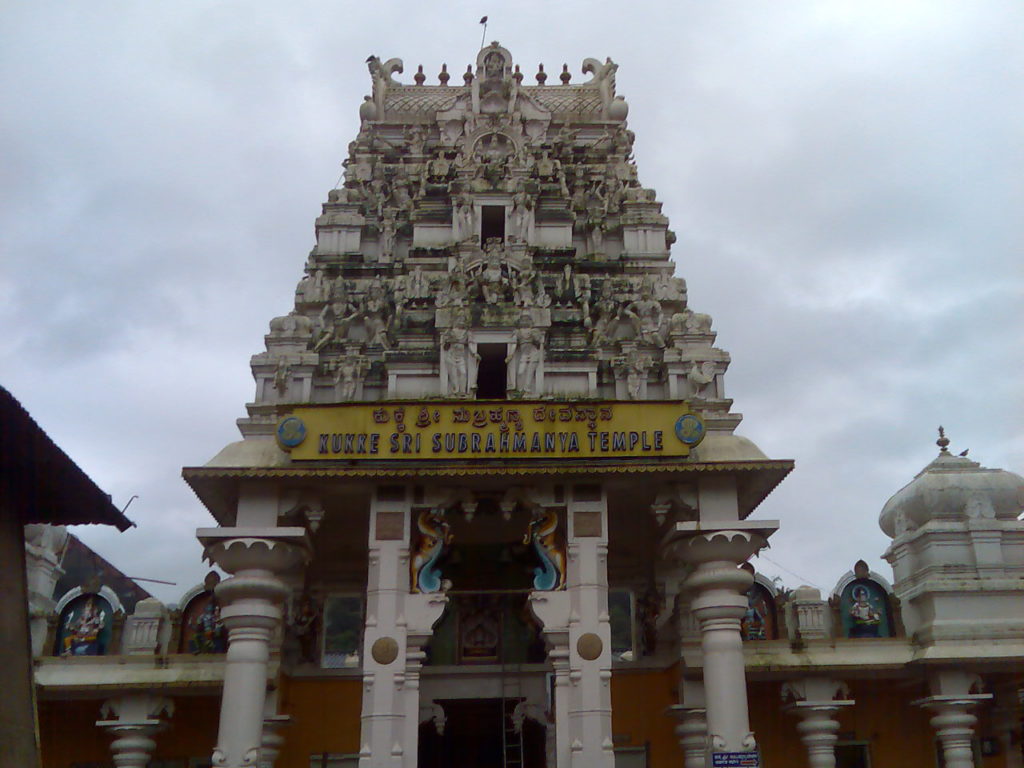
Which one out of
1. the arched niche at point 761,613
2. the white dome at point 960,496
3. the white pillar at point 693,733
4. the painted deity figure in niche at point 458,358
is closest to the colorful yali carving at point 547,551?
the painted deity figure in niche at point 458,358

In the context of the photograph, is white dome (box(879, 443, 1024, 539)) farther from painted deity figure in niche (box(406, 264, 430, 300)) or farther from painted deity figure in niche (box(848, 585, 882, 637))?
painted deity figure in niche (box(406, 264, 430, 300))

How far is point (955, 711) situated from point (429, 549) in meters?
11.1

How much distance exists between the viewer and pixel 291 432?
17516mm

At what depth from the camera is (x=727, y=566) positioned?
57.1 ft

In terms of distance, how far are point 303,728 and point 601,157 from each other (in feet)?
51.6

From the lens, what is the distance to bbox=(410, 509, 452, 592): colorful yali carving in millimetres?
17531

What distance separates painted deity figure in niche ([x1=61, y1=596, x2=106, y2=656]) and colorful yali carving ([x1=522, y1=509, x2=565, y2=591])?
9.70m

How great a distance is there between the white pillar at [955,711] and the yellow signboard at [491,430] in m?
7.74

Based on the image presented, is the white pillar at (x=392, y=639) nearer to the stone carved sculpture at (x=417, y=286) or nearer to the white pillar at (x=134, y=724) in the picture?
the white pillar at (x=134, y=724)

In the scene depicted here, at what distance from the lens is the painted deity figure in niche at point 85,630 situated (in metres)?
20.6

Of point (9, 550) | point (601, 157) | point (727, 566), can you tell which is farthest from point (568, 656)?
point (601, 157)

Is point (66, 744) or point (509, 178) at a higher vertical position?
point (509, 178)

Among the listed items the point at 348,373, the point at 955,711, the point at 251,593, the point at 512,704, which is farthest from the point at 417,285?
the point at 955,711

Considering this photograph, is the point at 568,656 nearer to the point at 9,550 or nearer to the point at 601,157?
the point at 9,550
